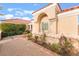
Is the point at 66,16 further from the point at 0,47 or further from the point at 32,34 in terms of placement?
the point at 0,47

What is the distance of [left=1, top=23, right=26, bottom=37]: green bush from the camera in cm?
379

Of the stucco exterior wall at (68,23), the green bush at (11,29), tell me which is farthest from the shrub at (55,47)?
the green bush at (11,29)

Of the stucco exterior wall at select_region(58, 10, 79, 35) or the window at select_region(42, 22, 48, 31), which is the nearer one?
the stucco exterior wall at select_region(58, 10, 79, 35)

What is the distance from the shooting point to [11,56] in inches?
147

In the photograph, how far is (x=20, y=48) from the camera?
380 cm

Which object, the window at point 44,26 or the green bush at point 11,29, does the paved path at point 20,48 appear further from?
the window at point 44,26

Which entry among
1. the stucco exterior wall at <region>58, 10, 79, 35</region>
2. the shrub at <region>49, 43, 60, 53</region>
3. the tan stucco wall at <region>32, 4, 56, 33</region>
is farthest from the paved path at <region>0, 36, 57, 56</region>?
the stucco exterior wall at <region>58, 10, 79, 35</region>

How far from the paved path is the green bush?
0.10 meters

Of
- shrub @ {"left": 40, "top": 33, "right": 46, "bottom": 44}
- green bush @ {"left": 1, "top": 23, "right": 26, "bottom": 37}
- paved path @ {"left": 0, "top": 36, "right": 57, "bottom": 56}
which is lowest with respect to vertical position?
paved path @ {"left": 0, "top": 36, "right": 57, "bottom": 56}

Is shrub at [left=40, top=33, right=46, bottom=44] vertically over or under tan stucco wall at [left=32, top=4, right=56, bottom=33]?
under

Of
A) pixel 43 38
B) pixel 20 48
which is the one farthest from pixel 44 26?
pixel 20 48

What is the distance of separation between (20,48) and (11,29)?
39 centimetres

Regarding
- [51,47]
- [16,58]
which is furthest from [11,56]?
[51,47]

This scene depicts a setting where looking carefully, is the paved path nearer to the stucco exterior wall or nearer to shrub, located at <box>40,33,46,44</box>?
shrub, located at <box>40,33,46,44</box>
